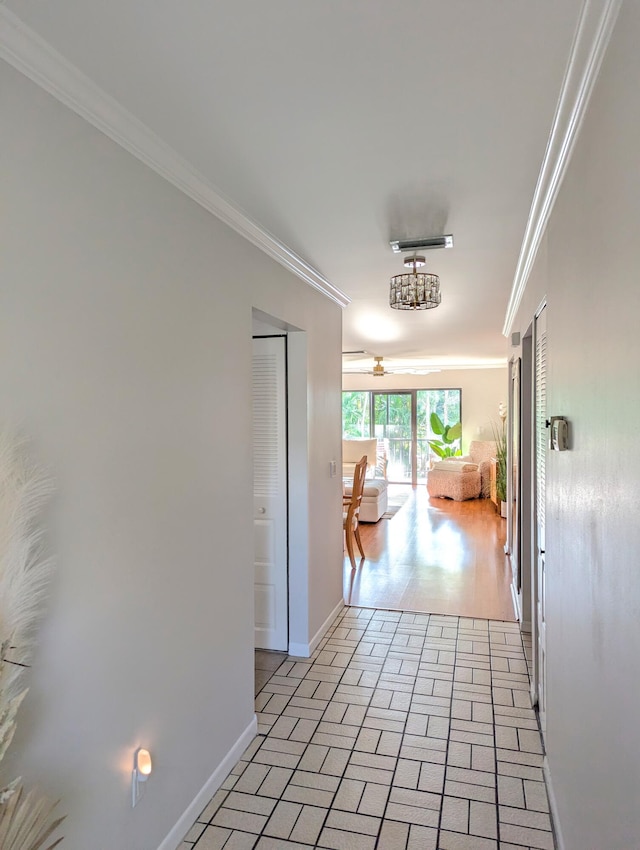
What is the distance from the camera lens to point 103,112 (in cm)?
150

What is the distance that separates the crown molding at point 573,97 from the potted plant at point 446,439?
870 centimetres

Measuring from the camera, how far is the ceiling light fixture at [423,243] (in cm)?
268

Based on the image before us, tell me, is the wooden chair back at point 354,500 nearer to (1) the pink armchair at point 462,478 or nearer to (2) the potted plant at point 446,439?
(1) the pink armchair at point 462,478

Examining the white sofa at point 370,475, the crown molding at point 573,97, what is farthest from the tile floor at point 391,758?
the white sofa at point 370,475

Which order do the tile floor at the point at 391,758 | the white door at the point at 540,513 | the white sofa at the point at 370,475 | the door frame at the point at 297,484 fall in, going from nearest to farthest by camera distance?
the tile floor at the point at 391,758
the white door at the point at 540,513
the door frame at the point at 297,484
the white sofa at the point at 370,475

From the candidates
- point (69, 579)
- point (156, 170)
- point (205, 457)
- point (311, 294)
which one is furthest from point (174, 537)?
point (311, 294)

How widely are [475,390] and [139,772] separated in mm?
10118

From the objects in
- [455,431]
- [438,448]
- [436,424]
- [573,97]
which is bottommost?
[438,448]

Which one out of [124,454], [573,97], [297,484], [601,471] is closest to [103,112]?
[124,454]

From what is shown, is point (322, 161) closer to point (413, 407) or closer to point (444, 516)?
point (444, 516)

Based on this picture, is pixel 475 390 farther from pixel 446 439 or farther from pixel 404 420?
pixel 404 420

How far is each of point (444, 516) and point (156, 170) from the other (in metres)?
7.02

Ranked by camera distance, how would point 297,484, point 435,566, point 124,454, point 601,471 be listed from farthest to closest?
point 435,566 < point 297,484 < point 124,454 < point 601,471

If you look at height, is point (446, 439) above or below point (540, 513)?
above
